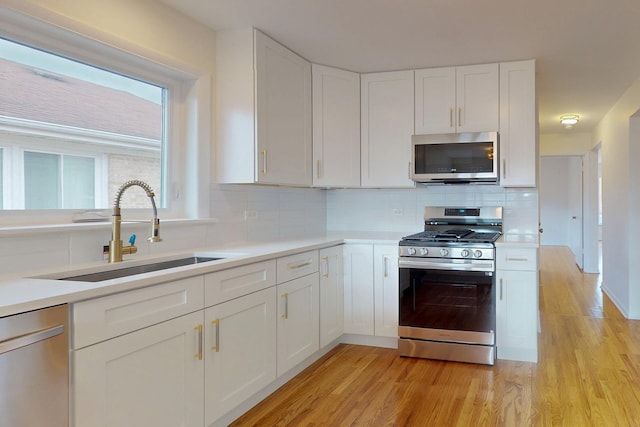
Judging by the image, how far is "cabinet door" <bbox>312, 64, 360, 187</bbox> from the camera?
382 centimetres

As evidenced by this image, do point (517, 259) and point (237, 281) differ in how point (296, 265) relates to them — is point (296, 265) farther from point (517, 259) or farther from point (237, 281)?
point (517, 259)

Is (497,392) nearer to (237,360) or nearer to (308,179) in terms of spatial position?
(237,360)

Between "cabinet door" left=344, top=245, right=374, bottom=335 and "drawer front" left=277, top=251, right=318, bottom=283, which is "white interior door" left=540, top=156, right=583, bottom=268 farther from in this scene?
"drawer front" left=277, top=251, right=318, bottom=283

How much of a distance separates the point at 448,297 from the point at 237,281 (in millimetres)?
1711

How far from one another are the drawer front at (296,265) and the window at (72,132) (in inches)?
32.5

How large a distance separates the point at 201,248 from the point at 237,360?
78 cm

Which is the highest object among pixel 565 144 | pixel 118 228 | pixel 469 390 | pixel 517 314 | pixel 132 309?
pixel 565 144

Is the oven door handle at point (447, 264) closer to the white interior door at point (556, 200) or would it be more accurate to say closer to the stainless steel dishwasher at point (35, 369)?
the stainless steel dishwasher at point (35, 369)

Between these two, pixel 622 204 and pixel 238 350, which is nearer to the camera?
pixel 238 350

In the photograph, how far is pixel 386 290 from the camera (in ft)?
12.0

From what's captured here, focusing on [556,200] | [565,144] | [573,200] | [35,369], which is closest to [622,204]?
[565,144]

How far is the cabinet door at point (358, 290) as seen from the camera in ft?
12.2

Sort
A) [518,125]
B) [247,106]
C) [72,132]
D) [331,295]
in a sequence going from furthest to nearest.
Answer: [518,125] < [331,295] < [247,106] < [72,132]

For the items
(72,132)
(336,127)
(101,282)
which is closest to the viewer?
(101,282)
